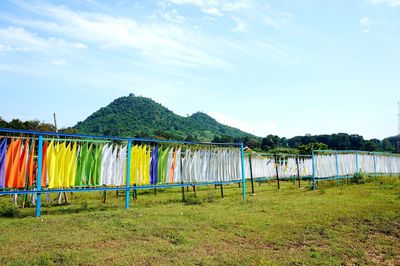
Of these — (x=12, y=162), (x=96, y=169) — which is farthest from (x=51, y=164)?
(x=96, y=169)

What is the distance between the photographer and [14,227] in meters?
6.61

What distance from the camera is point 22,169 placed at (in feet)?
26.0

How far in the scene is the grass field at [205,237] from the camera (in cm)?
500

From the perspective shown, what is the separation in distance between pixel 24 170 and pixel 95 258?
167 inches

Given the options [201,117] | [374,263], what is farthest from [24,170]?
[201,117]

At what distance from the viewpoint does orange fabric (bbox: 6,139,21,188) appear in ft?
25.1

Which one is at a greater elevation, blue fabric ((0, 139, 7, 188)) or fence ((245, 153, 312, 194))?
blue fabric ((0, 139, 7, 188))

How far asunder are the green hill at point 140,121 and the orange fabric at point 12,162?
85.3m

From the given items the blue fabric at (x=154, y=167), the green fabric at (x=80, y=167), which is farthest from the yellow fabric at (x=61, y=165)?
the blue fabric at (x=154, y=167)

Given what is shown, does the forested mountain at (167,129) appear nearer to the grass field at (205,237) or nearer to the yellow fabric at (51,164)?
the grass field at (205,237)

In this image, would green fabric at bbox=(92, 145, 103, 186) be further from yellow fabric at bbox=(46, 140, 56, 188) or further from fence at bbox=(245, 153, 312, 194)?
fence at bbox=(245, 153, 312, 194)

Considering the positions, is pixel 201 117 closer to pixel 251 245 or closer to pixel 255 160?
pixel 255 160

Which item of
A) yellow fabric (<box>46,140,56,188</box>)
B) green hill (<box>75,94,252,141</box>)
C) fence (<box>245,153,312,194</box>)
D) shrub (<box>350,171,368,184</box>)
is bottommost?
shrub (<box>350,171,368,184</box>)

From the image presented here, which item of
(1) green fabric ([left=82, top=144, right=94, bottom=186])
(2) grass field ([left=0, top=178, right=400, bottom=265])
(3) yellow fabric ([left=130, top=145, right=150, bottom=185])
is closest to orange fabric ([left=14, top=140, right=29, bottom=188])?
(2) grass field ([left=0, top=178, right=400, bottom=265])
